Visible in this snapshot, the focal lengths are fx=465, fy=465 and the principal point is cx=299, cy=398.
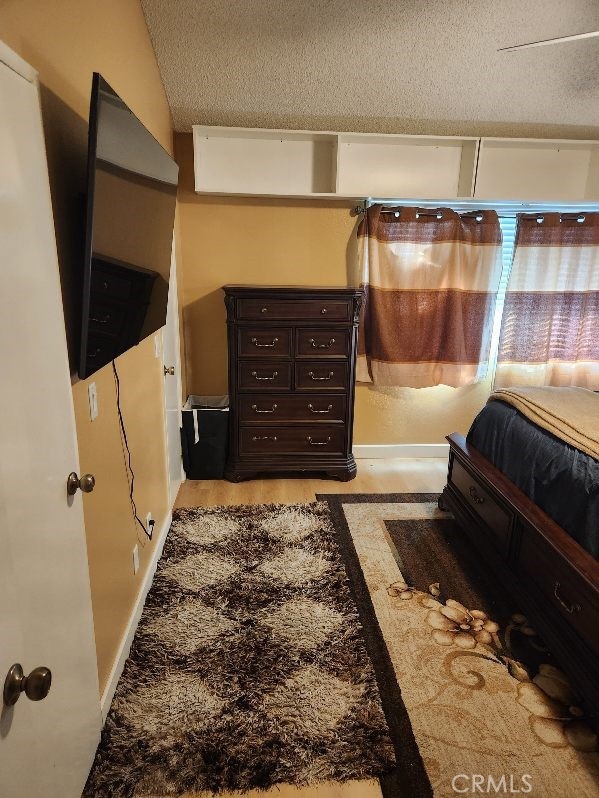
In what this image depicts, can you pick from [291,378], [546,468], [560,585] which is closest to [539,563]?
[560,585]

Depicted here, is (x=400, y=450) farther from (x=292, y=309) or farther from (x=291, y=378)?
(x=292, y=309)

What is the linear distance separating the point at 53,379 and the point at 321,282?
9.21 feet

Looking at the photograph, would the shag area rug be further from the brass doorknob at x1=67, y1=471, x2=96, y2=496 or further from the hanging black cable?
the brass doorknob at x1=67, y1=471, x2=96, y2=496


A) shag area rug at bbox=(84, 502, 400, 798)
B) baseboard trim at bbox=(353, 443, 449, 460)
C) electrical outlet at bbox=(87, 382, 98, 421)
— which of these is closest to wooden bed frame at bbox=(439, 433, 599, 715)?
shag area rug at bbox=(84, 502, 400, 798)

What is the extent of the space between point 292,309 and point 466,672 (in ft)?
7.40

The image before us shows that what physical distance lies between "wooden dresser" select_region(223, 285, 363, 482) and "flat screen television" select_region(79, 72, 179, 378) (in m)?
1.35

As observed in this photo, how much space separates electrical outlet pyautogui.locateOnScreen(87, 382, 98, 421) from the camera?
1423mm

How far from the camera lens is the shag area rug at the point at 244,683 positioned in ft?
4.72

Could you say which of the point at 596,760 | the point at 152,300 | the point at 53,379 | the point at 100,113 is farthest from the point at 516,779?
the point at 100,113

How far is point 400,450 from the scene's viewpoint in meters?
3.96

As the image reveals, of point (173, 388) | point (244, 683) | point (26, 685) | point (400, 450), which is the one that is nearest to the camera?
point (26, 685)

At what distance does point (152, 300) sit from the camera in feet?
5.98

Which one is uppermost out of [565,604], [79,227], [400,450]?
[79,227]

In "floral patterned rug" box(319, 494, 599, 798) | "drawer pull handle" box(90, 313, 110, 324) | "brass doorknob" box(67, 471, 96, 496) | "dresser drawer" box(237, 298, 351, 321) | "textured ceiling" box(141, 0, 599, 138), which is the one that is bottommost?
"floral patterned rug" box(319, 494, 599, 798)
